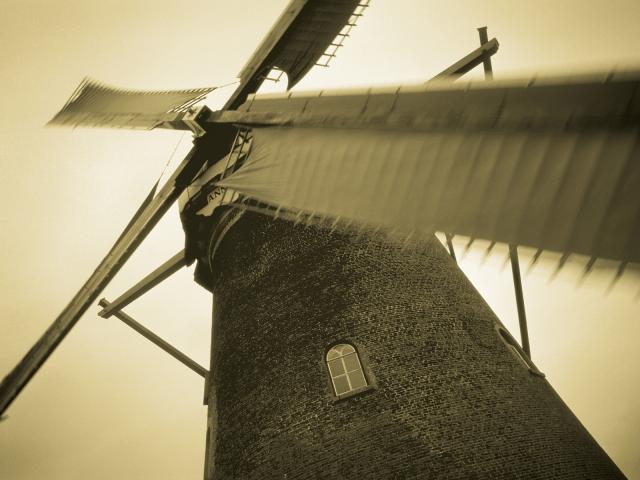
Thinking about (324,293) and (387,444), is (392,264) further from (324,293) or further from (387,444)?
(387,444)

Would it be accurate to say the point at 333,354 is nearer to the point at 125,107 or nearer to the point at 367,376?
the point at 367,376

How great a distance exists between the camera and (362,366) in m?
4.13

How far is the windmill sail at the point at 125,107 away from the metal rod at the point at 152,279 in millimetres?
1811

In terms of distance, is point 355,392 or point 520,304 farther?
point 520,304

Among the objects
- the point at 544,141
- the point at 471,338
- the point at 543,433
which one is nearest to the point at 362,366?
the point at 471,338

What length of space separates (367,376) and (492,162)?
3011 millimetres

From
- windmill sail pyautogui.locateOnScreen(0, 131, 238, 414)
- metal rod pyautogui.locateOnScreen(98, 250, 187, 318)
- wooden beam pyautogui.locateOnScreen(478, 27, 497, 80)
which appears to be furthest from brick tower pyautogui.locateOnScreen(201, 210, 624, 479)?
wooden beam pyautogui.locateOnScreen(478, 27, 497, 80)

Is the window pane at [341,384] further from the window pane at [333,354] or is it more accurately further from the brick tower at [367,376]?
the window pane at [333,354]

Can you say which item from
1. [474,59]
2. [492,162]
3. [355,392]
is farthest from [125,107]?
[492,162]

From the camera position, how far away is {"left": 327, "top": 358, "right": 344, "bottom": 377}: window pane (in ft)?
13.8

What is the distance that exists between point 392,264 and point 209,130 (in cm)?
236

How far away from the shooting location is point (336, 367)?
4.25m

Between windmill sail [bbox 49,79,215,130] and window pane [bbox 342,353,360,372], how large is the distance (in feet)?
9.59

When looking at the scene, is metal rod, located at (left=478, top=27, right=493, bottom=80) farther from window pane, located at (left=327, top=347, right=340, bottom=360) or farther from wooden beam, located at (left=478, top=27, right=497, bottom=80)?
window pane, located at (left=327, top=347, right=340, bottom=360)
